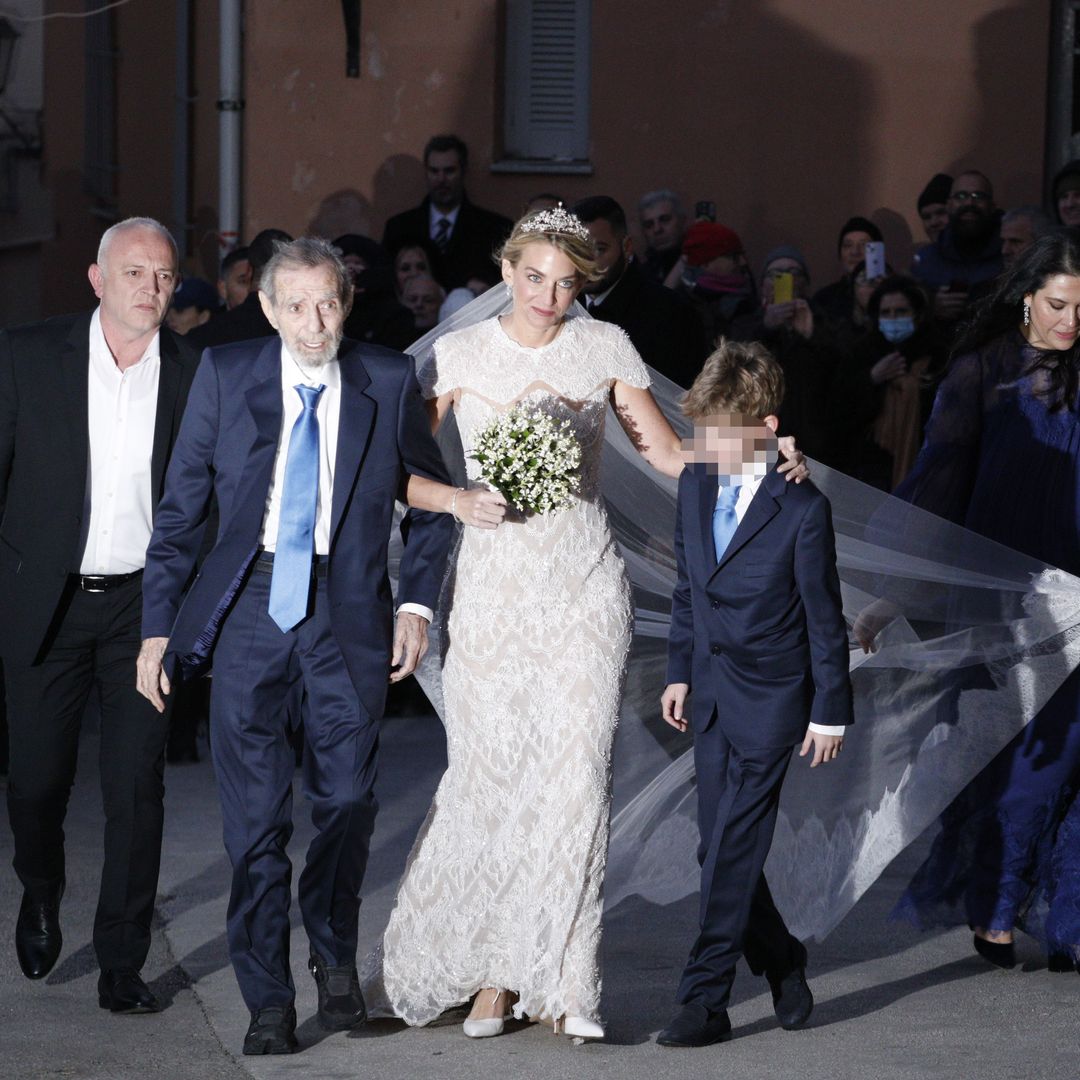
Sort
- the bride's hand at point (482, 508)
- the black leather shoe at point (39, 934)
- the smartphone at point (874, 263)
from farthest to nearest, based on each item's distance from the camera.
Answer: the smartphone at point (874, 263)
the black leather shoe at point (39, 934)
the bride's hand at point (482, 508)

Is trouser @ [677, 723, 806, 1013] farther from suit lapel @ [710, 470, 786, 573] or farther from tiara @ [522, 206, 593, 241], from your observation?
tiara @ [522, 206, 593, 241]

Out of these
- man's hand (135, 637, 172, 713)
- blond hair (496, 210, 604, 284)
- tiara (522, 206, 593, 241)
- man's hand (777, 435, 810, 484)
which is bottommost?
man's hand (135, 637, 172, 713)

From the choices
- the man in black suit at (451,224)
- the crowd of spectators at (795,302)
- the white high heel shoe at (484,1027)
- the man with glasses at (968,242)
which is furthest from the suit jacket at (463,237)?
the white high heel shoe at (484,1027)

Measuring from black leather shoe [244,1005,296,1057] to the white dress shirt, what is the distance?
1.14 meters

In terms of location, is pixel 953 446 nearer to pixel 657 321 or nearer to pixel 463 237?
pixel 657 321

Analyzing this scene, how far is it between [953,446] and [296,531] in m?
2.11

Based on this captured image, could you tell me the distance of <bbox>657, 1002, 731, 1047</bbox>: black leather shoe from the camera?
543 centimetres

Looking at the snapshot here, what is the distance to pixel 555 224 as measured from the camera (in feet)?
18.4

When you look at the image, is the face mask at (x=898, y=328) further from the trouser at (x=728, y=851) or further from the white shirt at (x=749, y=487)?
the trouser at (x=728, y=851)

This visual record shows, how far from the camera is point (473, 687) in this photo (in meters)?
5.66

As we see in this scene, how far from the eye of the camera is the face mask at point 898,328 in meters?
9.48

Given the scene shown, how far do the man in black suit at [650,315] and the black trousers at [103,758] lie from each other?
306 cm

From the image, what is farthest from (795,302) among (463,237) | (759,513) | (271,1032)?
(271,1032)

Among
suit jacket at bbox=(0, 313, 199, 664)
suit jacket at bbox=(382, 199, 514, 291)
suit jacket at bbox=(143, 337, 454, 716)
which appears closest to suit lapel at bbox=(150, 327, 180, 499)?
suit jacket at bbox=(0, 313, 199, 664)
